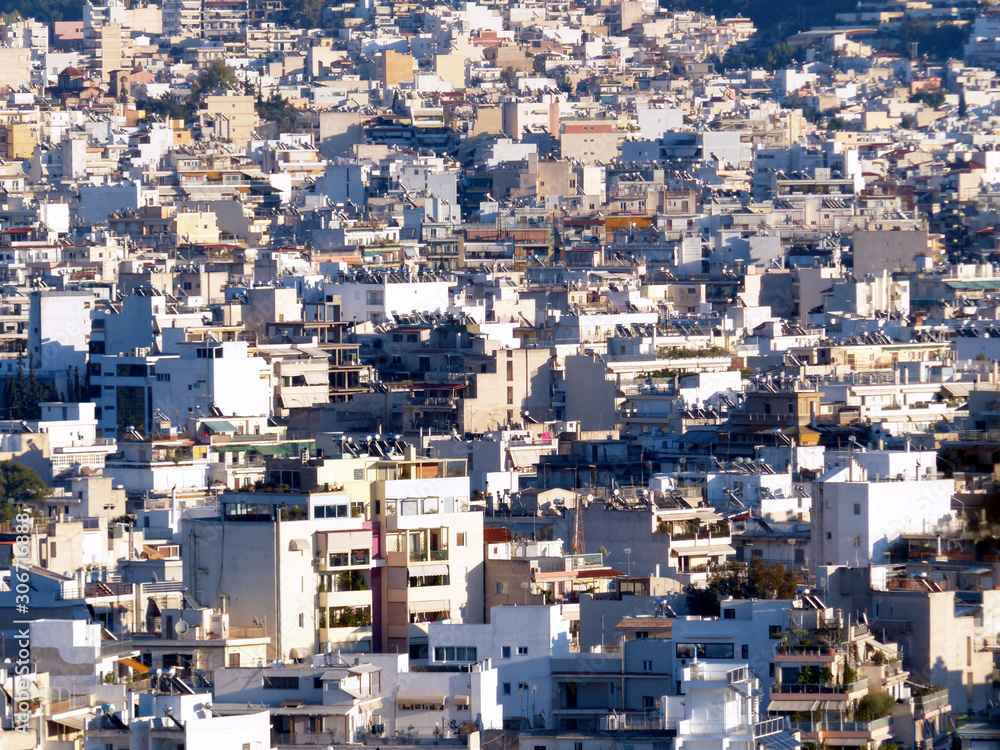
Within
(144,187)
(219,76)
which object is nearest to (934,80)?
(219,76)

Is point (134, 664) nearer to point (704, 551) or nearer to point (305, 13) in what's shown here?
point (704, 551)

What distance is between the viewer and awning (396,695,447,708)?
23516mm

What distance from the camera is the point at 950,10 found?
130125 millimetres

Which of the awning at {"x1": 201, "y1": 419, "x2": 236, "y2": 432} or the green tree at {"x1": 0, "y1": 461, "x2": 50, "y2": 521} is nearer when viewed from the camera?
the green tree at {"x1": 0, "y1": 461, "x2": 50, "y2": 521}

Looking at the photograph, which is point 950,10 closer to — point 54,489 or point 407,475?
point 54,489

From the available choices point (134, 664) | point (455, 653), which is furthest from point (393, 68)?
point (134, 664)

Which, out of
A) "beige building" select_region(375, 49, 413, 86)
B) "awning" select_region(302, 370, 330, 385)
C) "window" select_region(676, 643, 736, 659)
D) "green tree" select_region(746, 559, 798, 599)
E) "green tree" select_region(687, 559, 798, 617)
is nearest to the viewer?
"window" select_region(676, 643, 736, 659)

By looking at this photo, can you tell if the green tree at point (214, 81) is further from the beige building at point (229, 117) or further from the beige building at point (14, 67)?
the beige building at point (14, 67)

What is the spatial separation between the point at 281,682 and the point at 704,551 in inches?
361

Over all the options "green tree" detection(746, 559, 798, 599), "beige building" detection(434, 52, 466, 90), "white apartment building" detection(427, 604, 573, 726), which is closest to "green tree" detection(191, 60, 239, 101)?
"beige building" detection(434, 52, 466, 90)

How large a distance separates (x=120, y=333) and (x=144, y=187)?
91.7 ft

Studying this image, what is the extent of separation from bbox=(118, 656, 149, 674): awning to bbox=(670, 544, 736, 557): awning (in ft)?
26.1

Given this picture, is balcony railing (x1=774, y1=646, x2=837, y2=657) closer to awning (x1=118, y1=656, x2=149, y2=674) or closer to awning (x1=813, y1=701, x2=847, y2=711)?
awning (x1=813, y1=701, x2=847, y2=711)

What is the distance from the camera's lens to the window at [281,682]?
889 inches
